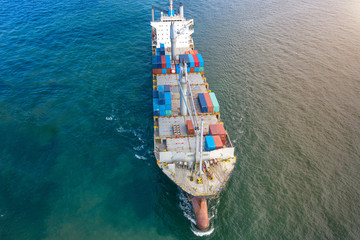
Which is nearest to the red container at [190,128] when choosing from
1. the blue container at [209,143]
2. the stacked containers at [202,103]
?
the blue container at [209,143]

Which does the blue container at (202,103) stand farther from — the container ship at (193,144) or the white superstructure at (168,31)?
the white superstructure at (168,31)

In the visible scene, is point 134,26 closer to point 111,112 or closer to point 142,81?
point 142,81

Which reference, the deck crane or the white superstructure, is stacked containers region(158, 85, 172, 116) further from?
the white superstructure

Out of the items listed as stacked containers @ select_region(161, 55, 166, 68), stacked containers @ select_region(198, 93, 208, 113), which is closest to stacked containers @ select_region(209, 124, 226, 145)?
stacked containers @ select_region(198, 93, 208, 113)

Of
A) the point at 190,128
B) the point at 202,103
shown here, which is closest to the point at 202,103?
the point at 202,103

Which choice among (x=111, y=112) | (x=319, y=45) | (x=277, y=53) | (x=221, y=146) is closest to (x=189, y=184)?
(x=221, y=146)

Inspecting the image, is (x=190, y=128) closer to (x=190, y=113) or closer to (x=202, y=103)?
(x=190, y=113)
